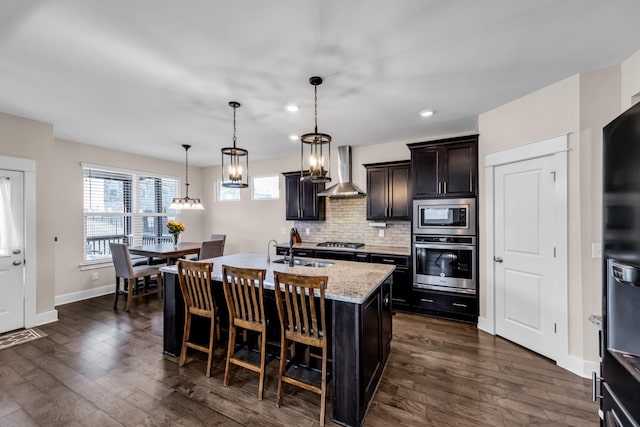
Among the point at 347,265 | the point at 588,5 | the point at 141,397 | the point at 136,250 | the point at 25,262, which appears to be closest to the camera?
the point at 588,5

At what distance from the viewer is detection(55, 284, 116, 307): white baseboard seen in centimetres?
445

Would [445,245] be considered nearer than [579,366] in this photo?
No

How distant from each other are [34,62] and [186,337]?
2.74 metres

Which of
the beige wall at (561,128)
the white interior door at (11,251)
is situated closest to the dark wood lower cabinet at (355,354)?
the beige wall at (561,128)

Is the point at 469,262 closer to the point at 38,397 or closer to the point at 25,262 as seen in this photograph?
the point at 38,397

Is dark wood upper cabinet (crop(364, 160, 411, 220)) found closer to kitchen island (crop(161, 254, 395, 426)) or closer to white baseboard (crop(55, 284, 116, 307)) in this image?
kitchen island (crop(161, 254, 395, 426))

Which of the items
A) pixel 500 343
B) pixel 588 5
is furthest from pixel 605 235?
pixel 500 343

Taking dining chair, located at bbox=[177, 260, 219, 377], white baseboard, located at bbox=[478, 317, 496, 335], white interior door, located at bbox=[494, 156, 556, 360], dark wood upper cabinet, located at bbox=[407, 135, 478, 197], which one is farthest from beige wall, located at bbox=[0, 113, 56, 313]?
white interior door, located at bbox=[494, 156, 556, 360]

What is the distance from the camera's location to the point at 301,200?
531cm

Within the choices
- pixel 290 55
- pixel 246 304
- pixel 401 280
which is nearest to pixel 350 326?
pixel 246 304

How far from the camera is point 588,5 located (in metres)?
1.68

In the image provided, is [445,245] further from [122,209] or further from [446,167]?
[122,209]

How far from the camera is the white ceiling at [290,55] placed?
171 centimetres

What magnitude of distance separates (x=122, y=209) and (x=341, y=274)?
501 centimetres
